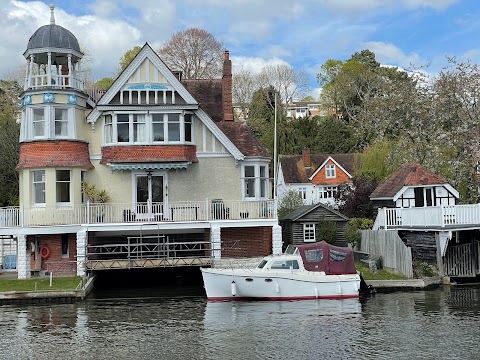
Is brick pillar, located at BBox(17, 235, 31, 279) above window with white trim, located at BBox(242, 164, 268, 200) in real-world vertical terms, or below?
below

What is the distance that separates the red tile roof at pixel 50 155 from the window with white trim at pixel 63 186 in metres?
0.81

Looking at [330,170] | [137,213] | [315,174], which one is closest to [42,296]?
[137,213]

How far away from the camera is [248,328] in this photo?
24.5 meters

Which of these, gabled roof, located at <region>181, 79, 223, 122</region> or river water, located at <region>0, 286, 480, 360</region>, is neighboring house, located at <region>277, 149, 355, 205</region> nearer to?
gabled roof, located at <region>181, 79, 223, 122</region>

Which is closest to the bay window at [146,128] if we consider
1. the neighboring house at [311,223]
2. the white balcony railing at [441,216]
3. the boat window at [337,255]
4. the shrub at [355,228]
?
the neighboring house at [311,223]

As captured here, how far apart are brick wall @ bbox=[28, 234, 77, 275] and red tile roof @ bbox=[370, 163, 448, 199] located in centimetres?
1963

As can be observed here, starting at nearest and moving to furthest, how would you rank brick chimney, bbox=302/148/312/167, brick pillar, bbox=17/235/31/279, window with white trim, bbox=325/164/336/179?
brick pillar, bbox=17/235/31/279, window with white trim, bbox=325/164/336/179, brick chimney, bbox=302/148/312/167

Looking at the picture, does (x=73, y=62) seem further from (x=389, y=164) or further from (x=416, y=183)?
(x=389, y=164)

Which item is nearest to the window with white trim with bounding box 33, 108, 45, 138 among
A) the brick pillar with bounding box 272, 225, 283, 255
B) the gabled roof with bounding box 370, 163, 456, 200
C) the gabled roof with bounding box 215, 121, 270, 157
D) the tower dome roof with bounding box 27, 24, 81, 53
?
the tower dome roof with bounding box 27, 24, 81, 53

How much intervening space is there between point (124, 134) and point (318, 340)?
19.8 m

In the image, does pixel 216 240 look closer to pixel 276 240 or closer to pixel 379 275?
pixel 276 240

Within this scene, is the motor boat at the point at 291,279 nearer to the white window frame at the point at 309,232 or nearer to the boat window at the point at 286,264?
the boat window at the point at 286,264

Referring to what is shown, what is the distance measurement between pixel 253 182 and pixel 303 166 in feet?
118

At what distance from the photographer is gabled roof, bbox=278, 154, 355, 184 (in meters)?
73.6
